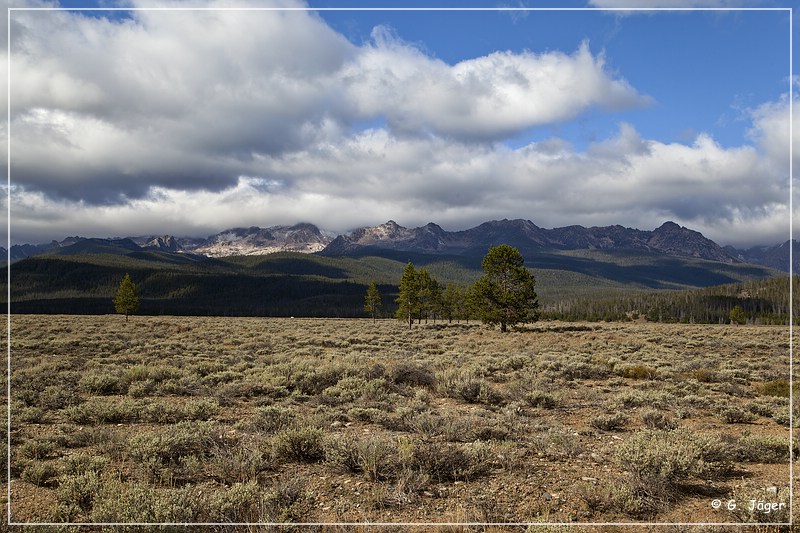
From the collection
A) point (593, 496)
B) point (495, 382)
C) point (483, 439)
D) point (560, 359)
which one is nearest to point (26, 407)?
point (483, 439)

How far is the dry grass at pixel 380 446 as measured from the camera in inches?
241

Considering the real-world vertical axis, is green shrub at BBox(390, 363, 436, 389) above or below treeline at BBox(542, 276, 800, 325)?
above

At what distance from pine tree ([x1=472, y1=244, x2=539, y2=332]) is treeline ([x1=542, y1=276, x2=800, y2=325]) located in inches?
3852

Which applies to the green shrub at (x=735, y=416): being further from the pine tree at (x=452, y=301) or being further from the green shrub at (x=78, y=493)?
the pine tree at (x=452, y=301)

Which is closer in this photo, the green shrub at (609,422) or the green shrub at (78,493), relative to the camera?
the green shrub at (78,493)

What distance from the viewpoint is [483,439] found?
920 centimetres

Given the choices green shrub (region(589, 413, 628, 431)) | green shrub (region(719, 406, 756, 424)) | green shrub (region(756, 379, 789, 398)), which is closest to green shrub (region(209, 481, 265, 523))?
green shrub (region(589, 413, 628, 431))

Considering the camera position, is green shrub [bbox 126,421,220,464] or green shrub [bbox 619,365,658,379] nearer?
green shrub [bbox 126,421,220,464]

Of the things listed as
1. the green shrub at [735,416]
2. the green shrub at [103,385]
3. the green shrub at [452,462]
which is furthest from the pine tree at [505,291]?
the green shrub at [452,462]

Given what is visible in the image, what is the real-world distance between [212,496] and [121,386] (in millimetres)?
9928

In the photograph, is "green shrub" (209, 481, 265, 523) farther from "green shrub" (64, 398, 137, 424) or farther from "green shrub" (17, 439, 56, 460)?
"green shrub" (64, 398, 137, 424)

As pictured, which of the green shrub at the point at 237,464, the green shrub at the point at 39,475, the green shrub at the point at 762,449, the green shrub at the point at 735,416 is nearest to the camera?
the green shrub at the point at 39,475

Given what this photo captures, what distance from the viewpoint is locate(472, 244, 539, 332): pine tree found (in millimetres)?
41406

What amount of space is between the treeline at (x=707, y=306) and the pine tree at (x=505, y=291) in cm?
9783
